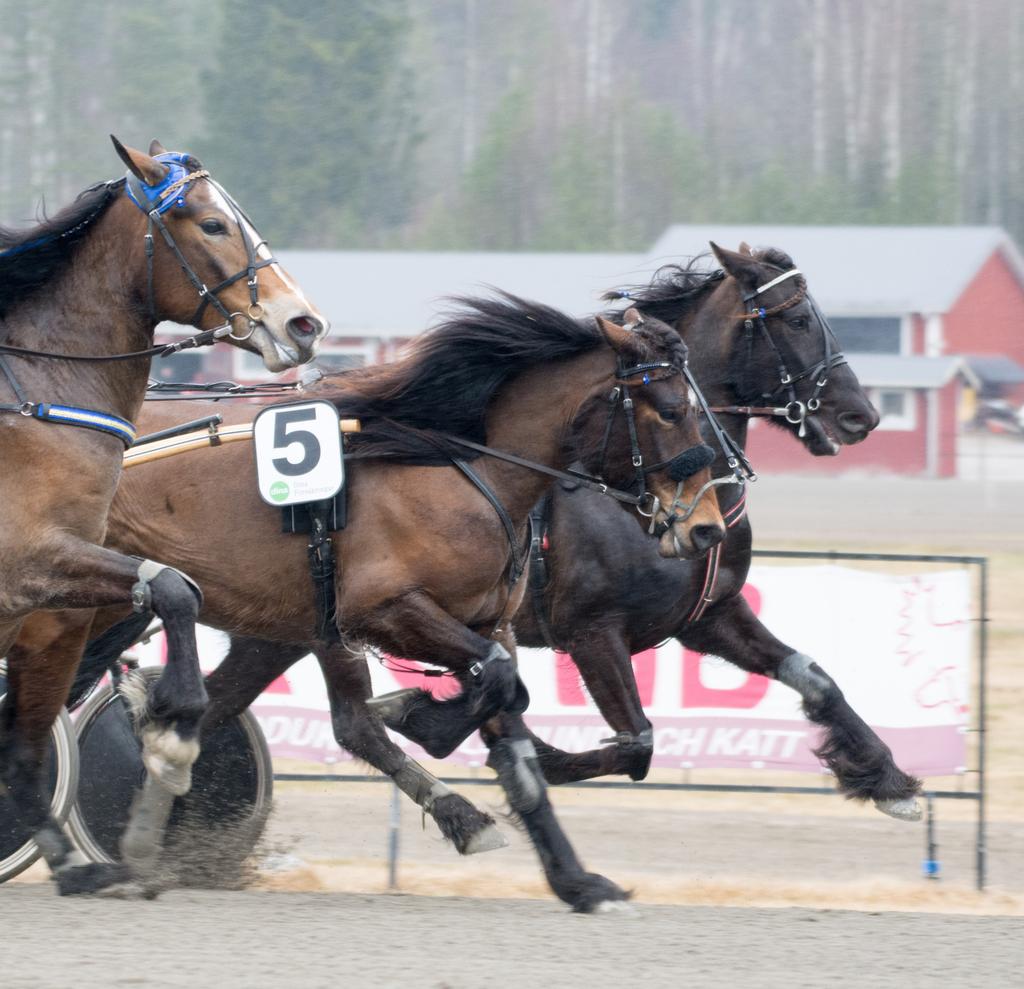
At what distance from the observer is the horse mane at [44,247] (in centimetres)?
480

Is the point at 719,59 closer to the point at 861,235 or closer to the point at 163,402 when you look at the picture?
the point at 861,235

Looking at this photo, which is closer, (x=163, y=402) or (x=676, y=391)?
(x=676, y=391)

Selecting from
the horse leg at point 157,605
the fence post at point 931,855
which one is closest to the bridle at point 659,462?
the horse leg at point 157,605

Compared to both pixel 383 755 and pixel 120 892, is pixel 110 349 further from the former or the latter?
pixel 383 755

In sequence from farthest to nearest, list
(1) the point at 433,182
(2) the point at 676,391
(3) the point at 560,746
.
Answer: (1) the point at 433,182 → (3) the point at 560,746 → (2) the point at 676,391

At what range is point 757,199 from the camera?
4578cm

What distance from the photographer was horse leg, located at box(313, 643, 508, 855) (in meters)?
5.34

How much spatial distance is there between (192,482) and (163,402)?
52 cm

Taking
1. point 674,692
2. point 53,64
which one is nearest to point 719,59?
point 53,64

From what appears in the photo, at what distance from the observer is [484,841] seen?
531 cm

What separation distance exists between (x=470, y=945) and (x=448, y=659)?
0.86m

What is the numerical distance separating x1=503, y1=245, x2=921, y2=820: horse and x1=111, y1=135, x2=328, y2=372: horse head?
154cm

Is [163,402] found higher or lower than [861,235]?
higher

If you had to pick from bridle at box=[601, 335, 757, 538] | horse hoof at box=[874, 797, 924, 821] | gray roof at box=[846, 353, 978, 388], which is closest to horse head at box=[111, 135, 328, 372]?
bridle at box=[601, 335, 757, 538]
